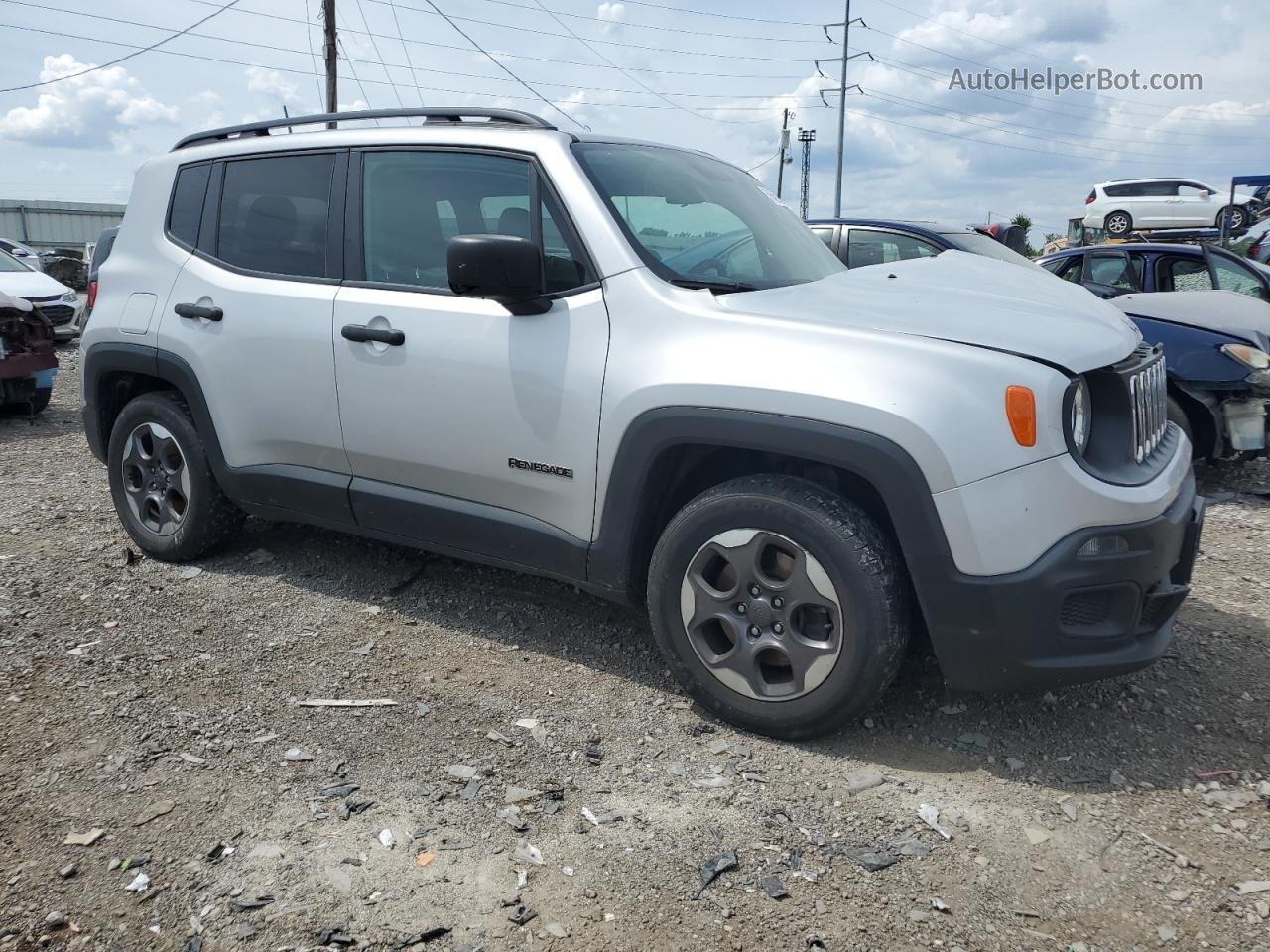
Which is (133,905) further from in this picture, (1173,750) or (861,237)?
(861,237)

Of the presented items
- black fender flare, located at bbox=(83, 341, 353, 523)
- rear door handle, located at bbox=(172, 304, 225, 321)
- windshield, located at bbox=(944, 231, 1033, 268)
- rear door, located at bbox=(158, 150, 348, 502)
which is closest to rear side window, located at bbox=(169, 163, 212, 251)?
rear door, located at bbox=(158, 150, 348, 502)

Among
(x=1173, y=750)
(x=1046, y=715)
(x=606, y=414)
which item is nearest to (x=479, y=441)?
(x=606, y=414)

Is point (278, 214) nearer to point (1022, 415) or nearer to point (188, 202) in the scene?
point (188, 202)

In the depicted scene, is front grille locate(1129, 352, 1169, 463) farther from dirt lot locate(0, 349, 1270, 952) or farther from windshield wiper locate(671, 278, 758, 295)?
windshield wiper locate(671, 278, 758, 295)

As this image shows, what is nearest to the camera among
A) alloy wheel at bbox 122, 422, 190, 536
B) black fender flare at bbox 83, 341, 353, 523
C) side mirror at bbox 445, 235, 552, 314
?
side mirror at bbox 445, 235, 552, 314

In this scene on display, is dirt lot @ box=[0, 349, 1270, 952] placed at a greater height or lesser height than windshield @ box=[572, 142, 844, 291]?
lesser

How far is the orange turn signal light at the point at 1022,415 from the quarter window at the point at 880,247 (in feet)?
17.0

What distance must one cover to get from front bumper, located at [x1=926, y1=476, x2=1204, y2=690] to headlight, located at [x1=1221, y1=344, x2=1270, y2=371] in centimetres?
404

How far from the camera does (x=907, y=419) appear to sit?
276cm

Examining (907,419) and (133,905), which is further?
(907,419)

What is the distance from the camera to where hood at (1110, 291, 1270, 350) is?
6.55 metres

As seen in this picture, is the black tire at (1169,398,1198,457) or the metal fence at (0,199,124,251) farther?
the metal fence at (0,199,124,251)

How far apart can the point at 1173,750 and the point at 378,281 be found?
125 inches

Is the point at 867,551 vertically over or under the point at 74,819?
over
